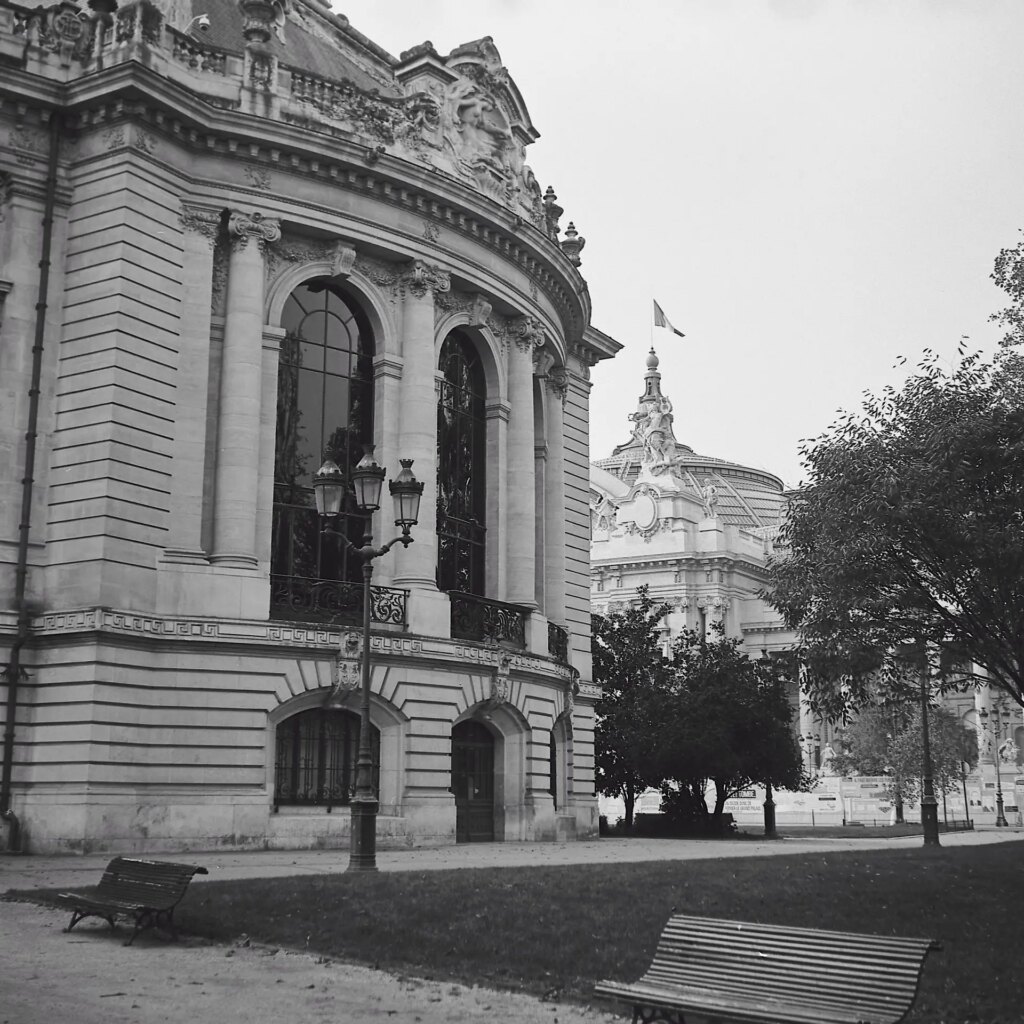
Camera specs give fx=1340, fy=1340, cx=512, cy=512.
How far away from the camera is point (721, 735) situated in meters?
46.0

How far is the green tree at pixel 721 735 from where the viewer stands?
4603 centimetres

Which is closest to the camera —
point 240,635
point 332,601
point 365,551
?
point 365,551

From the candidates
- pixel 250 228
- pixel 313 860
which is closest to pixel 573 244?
pixel 250 228

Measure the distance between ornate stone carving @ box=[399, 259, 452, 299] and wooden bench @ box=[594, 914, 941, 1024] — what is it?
24.0 meters

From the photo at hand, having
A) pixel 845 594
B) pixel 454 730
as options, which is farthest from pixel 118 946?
pixel 454 730

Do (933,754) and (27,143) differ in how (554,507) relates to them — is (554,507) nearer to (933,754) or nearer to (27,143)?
(27,143)

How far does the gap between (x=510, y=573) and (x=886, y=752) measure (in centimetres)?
5377

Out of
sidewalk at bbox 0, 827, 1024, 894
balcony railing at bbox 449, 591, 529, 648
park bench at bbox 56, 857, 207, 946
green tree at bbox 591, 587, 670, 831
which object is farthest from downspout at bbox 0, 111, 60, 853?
green tree at bbox 591, 587, 670, 831

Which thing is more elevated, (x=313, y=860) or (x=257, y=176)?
(x=257, y=176)

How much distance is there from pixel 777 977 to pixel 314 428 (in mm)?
23500

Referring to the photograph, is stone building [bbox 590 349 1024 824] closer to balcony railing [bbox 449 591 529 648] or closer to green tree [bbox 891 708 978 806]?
green tree [bbox 891 708 978 806]

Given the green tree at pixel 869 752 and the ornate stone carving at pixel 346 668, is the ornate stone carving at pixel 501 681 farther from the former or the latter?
the green tree at pixel 869 752

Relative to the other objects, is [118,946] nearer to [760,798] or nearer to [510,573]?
[510,573]

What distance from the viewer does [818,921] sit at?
50.1 feet
